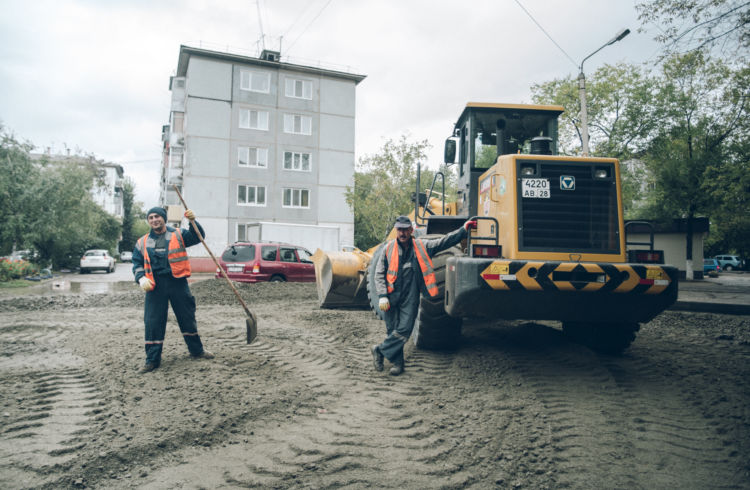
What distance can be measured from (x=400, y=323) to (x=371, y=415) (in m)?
1.41

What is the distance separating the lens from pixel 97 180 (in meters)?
40.5

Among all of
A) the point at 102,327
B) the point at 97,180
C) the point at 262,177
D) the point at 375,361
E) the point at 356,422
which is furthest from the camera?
the point at 97,180

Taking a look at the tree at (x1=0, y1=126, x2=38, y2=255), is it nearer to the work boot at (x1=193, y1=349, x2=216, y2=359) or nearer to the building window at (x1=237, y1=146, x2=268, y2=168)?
the building window at (x1=237, y1=146, x2=268, y2=168)

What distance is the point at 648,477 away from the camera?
3.17m

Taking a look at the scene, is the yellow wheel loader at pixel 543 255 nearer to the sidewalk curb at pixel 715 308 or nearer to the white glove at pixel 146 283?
the white glove at pixel 146 283

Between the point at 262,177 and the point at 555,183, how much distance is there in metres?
30.1

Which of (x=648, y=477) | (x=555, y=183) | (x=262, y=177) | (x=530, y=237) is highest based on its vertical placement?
Answer: (x=262, y=177)

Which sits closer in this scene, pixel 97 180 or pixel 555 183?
pixel 555 183

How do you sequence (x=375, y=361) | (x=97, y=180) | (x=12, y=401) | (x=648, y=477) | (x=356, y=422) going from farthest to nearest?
(x=97, y=180), (x=375, y=361), (x=12, y=401), (x=356, y=422), (x=648, y=477)

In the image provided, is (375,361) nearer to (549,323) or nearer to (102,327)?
(549,323)

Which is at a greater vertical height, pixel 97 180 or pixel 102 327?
pixel 97 180

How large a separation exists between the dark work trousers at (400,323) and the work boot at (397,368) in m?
0.02

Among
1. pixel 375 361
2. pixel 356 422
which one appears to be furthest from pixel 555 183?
pixel 356 422

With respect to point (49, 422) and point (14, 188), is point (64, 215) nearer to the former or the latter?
point (14, 188)
